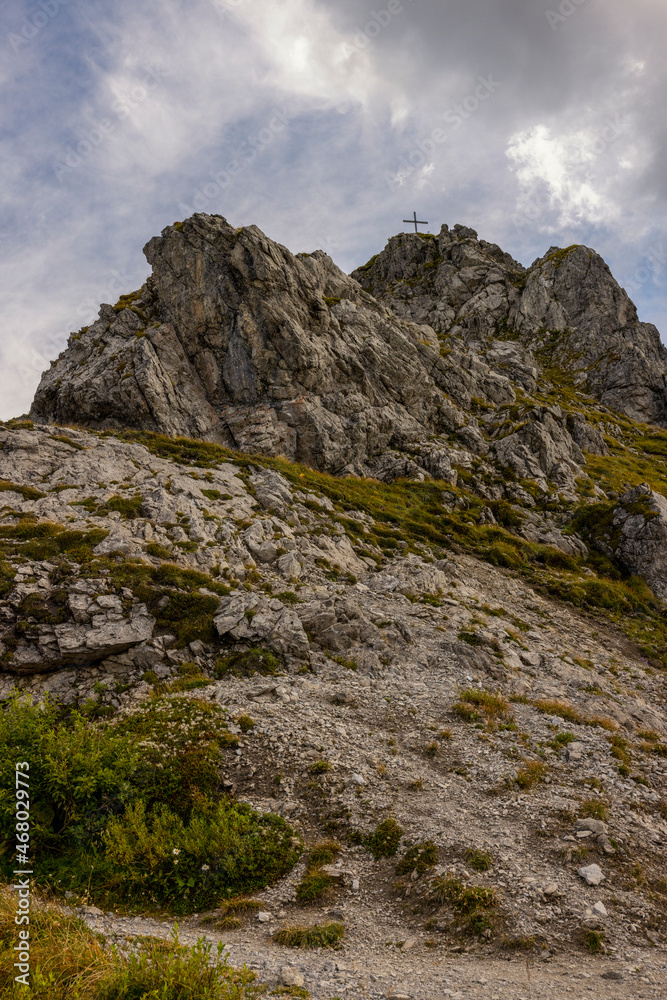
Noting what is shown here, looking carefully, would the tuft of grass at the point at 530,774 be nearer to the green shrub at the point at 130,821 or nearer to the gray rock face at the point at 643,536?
the green shrub at the point at 130,821

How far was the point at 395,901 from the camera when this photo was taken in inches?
416

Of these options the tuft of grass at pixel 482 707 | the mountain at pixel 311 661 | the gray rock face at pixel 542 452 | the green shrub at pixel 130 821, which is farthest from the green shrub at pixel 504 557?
the green shrub at pixel 130 821

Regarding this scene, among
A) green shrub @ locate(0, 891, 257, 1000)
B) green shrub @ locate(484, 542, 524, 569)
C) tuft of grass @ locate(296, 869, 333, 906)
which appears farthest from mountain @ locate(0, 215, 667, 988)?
green shrub @ locate(0, 891, 257, 1000)

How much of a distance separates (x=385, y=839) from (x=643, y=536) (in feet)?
115

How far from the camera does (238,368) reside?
49969mm

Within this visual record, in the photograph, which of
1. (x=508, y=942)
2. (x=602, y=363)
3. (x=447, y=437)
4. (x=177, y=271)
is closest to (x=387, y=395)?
(x=447, y=437)

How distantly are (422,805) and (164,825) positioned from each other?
22.6ft

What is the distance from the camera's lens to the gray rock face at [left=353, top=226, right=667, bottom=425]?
89.3 m

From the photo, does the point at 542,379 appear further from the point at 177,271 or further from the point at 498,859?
the point at 498,859

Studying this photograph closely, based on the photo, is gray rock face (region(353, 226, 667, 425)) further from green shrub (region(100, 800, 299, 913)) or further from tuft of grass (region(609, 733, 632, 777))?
green shrub (region(100, 800, 299, 913))

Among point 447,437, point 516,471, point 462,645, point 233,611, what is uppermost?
point 447,437

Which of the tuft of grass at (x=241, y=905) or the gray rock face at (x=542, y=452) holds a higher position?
the gray rock face at (x=542, y=452)

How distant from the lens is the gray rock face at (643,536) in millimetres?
35969

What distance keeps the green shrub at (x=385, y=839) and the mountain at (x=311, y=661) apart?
0.08 metres
